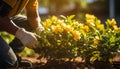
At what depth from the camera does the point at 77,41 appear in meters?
3.98

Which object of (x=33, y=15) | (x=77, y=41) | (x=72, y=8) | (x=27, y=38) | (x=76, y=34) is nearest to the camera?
(x=27, y=38)

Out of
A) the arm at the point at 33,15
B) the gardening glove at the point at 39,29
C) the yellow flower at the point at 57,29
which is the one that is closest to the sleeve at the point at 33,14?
the arm at the point at 33,15

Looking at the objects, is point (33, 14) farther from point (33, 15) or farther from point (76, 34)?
point (76, 34)

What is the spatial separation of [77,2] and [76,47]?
14.8m

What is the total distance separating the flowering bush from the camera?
3.89 meters

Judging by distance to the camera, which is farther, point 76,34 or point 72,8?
point 72,8

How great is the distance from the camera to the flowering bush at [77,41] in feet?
12.8

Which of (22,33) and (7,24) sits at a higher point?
(7,24)

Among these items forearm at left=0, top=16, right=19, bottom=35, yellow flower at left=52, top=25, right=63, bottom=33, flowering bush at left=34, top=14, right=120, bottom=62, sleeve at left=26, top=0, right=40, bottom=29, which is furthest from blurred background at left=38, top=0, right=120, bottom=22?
forearm at left=0, top=16, right=19, bottom=35

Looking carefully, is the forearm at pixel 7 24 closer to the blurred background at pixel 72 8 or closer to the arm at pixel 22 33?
the arm at pixel 22 33

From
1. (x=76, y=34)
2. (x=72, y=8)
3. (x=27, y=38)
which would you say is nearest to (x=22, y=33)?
(x=27, y=38)

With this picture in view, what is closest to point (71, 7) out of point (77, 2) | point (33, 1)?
point (77, 2)

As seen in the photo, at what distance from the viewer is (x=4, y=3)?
383 centimetres

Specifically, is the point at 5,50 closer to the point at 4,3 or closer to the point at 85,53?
the point at 4,3
